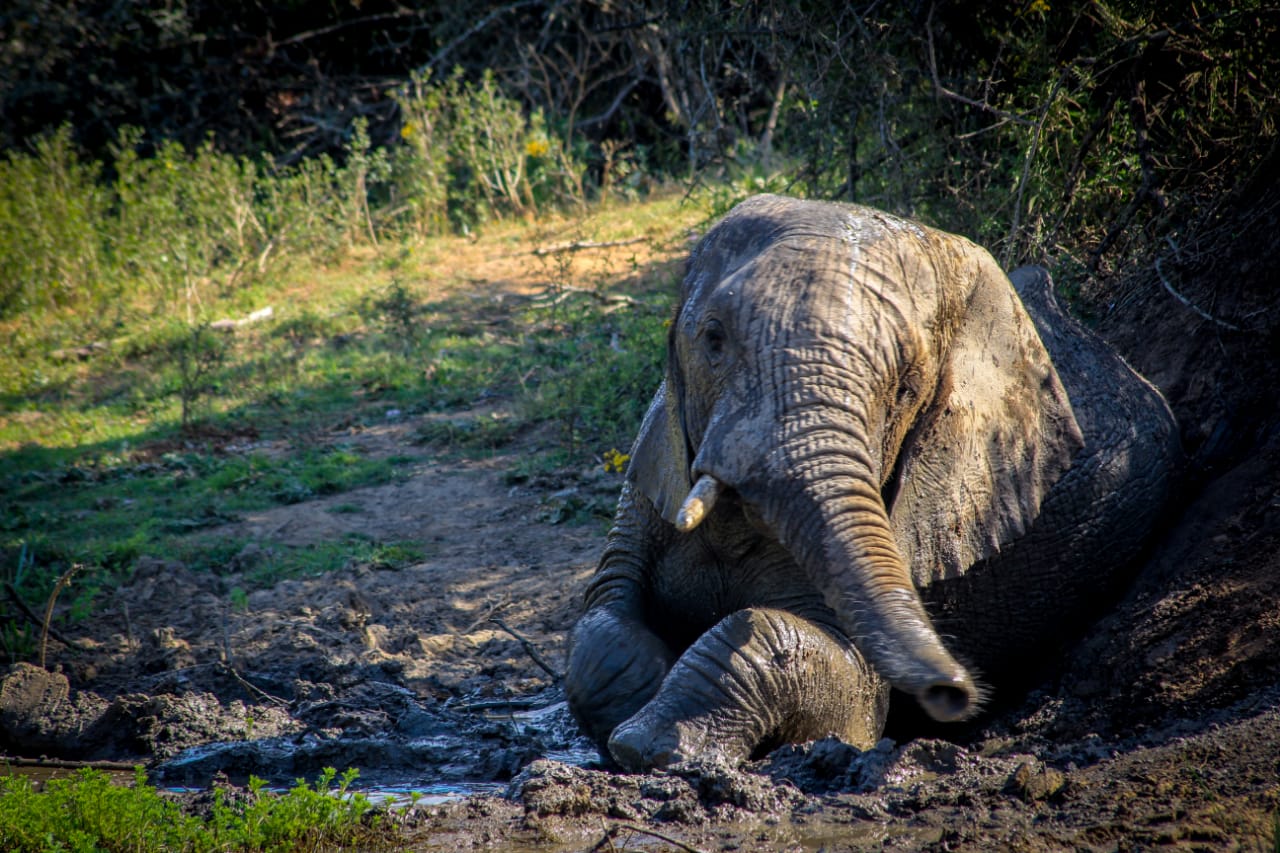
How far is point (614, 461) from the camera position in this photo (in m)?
7.86

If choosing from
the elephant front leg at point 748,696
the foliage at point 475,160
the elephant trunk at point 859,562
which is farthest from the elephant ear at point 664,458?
the foliage at point 475,160

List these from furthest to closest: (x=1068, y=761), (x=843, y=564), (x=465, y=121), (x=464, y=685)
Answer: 1. (x=465, y=121)
2. (x=464, y=685)
3. (x=1068, y=761)
4. (x=843, y=564)

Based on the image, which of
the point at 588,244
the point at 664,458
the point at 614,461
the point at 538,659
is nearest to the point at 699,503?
the point at 664,458

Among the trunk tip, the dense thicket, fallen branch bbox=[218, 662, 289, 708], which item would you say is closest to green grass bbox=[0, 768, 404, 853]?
fallen branch bbox=[218, 662, 289, 708]

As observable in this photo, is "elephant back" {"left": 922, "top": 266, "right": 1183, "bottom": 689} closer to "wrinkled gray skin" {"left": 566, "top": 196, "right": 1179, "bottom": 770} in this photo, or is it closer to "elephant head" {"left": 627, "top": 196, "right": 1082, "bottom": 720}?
"wrinkled gray skin" {"left": 566, "top": 196, "right": 1179, "bottom": 770}

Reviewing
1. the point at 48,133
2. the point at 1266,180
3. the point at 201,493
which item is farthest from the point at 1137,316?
the point at 48,133

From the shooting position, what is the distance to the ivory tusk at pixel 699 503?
3.47 m

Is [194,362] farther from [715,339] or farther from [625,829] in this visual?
[625,829]

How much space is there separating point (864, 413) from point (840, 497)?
11.9 inches

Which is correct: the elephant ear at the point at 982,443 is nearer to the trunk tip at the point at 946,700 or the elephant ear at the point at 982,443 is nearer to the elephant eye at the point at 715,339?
the elephant eye at the point at 715,339

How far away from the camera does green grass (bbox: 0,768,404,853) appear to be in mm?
3555

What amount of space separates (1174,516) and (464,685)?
303 cm

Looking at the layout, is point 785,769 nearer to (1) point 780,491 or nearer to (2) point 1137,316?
(1) point 780,491

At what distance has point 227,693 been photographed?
5219 millimetres
